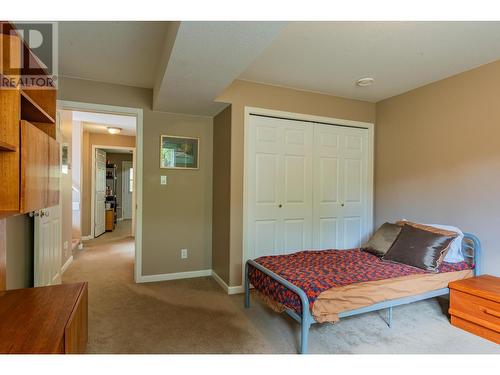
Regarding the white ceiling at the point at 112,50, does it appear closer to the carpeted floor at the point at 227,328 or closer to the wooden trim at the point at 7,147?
the wooden trim at the point at 7,147

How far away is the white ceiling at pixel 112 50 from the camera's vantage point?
213 centimetres

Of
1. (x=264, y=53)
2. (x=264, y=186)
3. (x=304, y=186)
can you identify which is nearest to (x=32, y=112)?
(x=264, y=53)

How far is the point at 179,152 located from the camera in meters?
3.62

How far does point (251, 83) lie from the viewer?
3.27 meters

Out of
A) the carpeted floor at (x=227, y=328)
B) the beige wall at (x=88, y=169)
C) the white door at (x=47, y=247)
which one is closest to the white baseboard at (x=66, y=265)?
the white door at (x=47, y=247)

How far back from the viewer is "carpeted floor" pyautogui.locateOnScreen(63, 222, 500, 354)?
2096 millimetres

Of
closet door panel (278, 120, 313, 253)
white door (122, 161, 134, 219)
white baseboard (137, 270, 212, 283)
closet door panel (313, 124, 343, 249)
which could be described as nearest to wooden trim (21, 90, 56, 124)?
white baseboard (137, 270, 212, 283)

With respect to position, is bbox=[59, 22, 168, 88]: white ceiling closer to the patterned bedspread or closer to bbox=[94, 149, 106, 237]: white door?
the patterned bedspread

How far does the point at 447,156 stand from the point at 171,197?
10.6 feet

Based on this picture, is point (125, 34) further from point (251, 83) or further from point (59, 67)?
point (251, 83)

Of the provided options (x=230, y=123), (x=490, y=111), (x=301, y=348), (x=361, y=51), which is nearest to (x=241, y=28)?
(x=361, y=51)

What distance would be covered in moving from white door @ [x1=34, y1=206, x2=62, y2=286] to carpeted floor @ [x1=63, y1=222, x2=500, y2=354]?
0.47m

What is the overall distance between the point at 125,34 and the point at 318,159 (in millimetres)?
2523

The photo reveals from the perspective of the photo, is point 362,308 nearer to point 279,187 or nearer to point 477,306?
point 477,306
